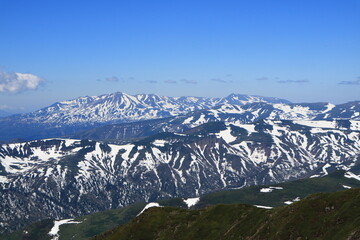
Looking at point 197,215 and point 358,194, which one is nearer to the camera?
point 358,194

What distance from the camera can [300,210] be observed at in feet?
387

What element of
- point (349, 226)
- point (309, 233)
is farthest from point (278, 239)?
point (349, 226)

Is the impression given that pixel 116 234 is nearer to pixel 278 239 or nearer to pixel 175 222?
pixel 175 222

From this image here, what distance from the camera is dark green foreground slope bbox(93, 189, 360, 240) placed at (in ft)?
339

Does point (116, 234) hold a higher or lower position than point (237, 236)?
lower

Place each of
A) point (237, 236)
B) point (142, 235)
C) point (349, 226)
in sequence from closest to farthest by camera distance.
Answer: point (349, 226), point (237, 236), point (142, 235)

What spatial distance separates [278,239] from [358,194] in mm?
29403

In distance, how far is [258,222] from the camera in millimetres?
132500

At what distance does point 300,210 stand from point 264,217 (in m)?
18.5

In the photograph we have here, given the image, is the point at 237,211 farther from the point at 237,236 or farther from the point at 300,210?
the point at 300,210

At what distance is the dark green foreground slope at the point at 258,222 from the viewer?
103m

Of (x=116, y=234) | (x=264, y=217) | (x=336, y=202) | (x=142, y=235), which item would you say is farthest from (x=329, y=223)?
(x=116, y=234)

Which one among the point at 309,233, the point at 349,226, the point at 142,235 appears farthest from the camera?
the point at 142,235

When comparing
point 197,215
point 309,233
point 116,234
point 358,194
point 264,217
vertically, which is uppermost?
point 358,194
